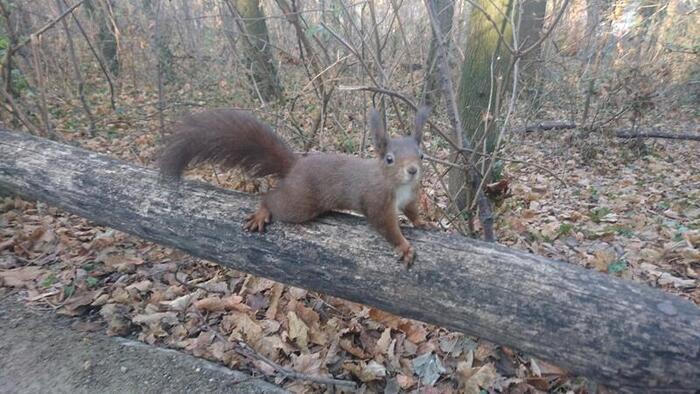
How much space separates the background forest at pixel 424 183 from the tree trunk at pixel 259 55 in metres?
0.04

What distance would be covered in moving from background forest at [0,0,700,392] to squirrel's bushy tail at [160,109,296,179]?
47 cm

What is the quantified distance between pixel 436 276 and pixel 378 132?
78cm

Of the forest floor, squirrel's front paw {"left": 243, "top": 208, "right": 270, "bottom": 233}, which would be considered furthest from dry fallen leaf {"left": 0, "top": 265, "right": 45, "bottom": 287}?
squirrel's front paw {"left": 243, "top": 208, "right": 270, "bottom": 233}

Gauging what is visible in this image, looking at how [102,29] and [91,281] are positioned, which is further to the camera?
[102,29]

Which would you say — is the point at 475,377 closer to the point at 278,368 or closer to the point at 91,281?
the point at 278,368

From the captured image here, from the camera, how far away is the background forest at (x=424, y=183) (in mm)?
2758

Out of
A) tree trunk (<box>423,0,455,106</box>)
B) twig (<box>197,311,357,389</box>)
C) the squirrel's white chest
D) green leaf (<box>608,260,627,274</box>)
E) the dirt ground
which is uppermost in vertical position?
tree trunk (<box>423,0,455,106</box>)

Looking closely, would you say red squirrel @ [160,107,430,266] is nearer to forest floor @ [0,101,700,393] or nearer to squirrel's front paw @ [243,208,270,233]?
squirrel's front paw @ [243,208,270,233]

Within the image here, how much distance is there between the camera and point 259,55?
5.45m

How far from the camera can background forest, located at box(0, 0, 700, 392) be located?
9.05 ft

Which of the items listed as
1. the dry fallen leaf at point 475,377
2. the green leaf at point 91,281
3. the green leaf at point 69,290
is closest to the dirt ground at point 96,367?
the green leaf at point 69,290

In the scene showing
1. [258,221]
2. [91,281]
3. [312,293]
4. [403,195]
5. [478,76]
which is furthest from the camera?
[478,76]

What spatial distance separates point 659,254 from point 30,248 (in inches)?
201

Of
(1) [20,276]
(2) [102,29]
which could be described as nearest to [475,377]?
(1) [20,276]
